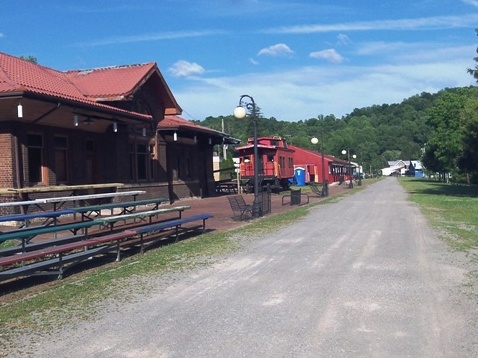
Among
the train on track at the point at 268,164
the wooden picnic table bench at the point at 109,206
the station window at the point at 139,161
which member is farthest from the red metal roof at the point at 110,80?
the train on track at the point at 268,164

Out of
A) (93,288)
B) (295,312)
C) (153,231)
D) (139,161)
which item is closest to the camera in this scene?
(295,312)

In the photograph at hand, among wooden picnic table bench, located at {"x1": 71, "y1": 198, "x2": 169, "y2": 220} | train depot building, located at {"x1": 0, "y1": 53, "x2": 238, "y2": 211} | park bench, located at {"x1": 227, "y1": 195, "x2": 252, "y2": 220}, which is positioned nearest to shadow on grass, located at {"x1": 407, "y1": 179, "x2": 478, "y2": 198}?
train depot building, located at {"x1": 0, "y1": 53, "x2": 238, "y2": 211}

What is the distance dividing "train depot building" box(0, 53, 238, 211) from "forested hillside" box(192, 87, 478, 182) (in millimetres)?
19469

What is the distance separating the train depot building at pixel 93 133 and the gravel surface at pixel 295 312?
28.1 feet

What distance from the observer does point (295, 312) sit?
620 centimetres

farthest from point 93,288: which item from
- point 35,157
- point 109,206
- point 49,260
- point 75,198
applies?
point 35,157

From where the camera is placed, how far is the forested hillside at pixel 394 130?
1987 inches

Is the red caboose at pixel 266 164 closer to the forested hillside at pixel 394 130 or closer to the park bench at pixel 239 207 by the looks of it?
the forested hillside at pixel 394 130

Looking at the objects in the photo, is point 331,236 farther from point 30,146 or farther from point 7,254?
point 30,146

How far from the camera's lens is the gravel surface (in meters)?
5.02

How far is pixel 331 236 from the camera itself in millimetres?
13234

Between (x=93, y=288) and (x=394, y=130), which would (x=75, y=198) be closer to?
(x=93, y=288)

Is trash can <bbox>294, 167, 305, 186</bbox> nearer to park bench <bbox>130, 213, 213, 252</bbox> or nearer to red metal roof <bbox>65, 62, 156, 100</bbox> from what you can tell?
red metal roof <bbox>65, 62, 156, 100</bbox>

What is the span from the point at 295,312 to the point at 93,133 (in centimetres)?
1681
